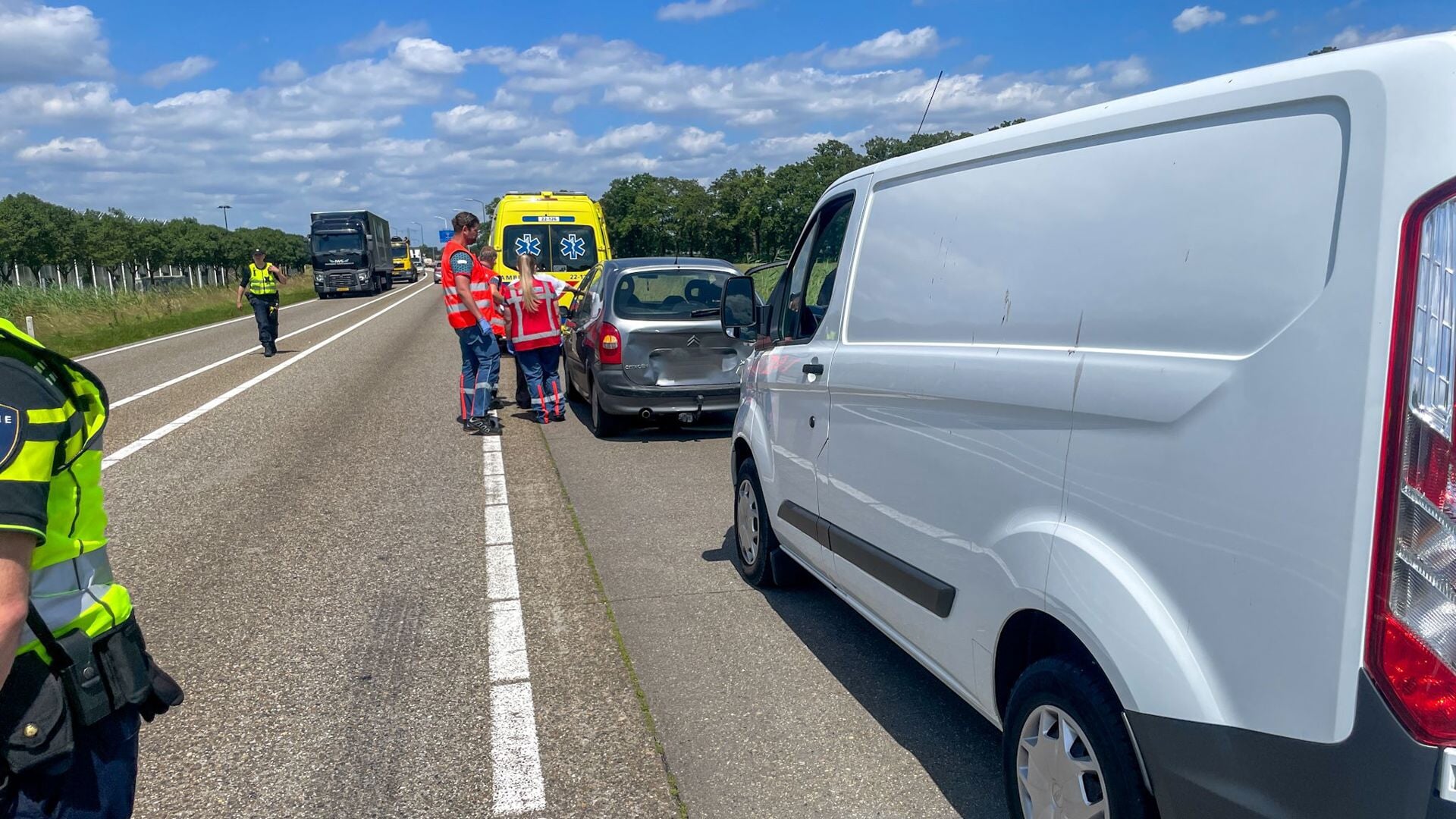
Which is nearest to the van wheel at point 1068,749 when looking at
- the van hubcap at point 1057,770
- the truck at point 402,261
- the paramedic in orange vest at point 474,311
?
the van hubcap at point 1057,770

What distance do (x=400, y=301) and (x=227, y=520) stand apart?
3593 centimetres

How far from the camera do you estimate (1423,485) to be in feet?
5.81

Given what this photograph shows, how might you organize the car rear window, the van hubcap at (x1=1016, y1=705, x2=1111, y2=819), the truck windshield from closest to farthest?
the van hubcap at (x1=1016, y1=705, x2=1111, y2=819)
the car rear window
the truck windshield

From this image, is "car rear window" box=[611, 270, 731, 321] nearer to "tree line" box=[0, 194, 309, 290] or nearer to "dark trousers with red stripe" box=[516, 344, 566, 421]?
"dark trousers with red stripe" box=[516, 344, 566, 421]

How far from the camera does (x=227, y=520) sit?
702 centimetres

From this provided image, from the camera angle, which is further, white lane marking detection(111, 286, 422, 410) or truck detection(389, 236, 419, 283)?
truck detection(389, 236, 419, 283)

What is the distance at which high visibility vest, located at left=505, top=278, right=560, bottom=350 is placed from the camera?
10.6m

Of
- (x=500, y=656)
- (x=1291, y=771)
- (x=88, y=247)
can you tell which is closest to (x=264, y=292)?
(x=500, y=656)

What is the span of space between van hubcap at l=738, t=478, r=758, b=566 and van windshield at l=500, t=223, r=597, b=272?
13842mm

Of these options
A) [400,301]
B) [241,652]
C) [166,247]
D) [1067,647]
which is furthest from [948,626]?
[166,247]

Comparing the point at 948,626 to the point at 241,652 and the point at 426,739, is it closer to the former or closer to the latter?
the point at 426,739

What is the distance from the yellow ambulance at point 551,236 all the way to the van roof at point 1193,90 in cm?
1550

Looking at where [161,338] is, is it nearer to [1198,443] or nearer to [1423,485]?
[1198,443]

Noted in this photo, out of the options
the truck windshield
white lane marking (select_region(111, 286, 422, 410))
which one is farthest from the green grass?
the truck windshield
